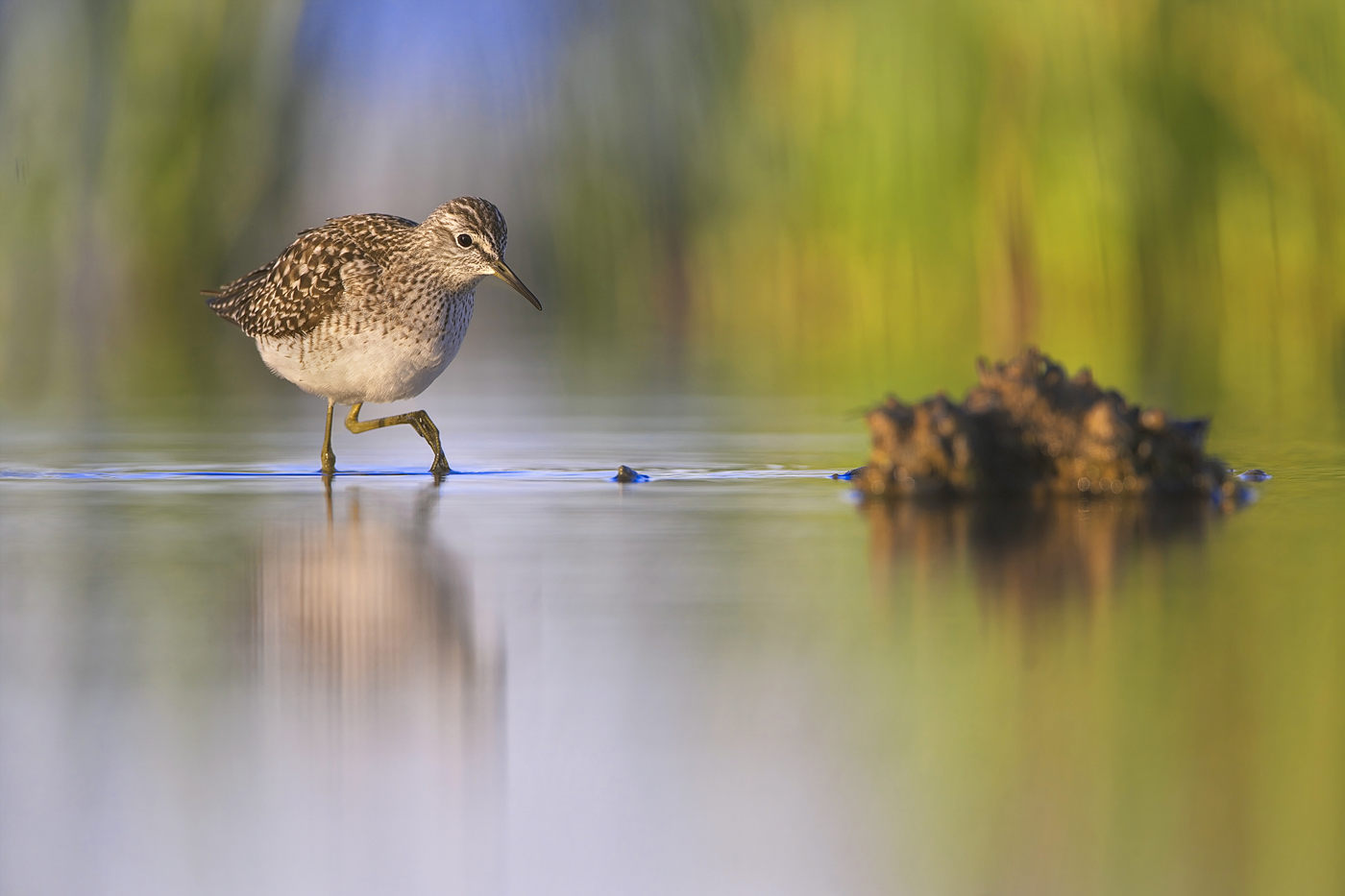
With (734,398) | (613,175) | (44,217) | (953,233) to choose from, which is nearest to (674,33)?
(613,175)

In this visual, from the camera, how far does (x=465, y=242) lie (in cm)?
676

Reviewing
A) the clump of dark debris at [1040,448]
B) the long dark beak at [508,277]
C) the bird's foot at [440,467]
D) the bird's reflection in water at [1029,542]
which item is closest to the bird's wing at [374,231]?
the long dark beak at [508,277]

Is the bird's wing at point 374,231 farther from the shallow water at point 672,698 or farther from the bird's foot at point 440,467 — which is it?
the shallow water at point 672,698

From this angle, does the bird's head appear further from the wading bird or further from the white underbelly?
the white underbelly

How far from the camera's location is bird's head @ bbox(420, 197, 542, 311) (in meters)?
6.71

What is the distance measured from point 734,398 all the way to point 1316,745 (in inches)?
277

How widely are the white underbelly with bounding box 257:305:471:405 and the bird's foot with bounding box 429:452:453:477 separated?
267 mm

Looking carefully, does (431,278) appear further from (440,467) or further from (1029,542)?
(1029,542)

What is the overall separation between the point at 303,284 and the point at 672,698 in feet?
13.7

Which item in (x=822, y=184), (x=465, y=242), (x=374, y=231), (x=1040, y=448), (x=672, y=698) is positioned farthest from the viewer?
(x=822, y=184)

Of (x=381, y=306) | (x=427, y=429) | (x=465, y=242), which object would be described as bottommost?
(x=427, y=429)

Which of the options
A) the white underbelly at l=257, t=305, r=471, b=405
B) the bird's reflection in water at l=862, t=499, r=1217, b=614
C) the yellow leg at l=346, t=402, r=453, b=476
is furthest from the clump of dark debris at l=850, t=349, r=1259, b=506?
the white underbelly at l=257, t=305, r=471, b=405

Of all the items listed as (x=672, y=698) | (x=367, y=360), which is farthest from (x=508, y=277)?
(x=672, y=698)

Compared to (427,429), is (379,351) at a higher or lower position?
higher
